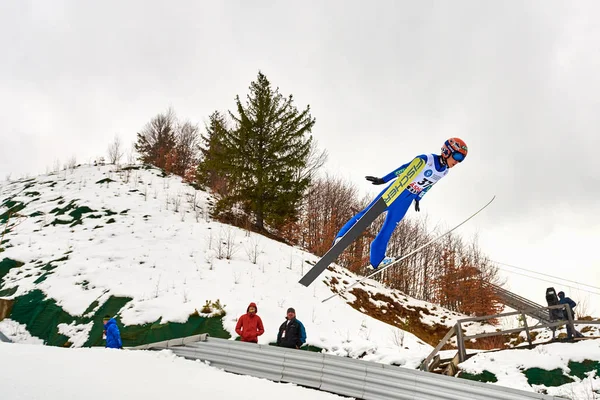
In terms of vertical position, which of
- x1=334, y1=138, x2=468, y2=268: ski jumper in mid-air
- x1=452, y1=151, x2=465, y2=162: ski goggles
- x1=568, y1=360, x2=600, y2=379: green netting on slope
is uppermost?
x1=452, y1=151, x2=465, y2=162: ski goggles

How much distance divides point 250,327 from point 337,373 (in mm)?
2417

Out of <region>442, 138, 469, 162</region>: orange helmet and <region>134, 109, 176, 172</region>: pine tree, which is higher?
<region>134, 109, 176, 172</region>: pine tree

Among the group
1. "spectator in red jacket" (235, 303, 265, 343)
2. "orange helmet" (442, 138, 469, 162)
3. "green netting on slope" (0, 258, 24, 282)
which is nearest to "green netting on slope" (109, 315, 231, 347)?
"spectator in red jacket" (235, 303, 265, 343)

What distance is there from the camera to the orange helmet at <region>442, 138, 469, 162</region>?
5.59m

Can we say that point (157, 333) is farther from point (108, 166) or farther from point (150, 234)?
point (108, 166)

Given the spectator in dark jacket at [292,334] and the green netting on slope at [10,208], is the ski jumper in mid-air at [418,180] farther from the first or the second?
the green netting on slope at [10,208]

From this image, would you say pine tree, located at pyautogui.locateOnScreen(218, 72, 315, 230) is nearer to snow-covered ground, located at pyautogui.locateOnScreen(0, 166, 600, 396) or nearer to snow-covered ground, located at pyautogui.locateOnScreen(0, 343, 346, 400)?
snow-covered ground, located at pyautogui.locateOnScreen(0, 166, 600, 396)

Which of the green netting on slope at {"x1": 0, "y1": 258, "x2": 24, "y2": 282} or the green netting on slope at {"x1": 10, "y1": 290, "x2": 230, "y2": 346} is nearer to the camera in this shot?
the green netting on slope at {"x1": 10, "y1": 290, "x2": 230, "y2": 346}

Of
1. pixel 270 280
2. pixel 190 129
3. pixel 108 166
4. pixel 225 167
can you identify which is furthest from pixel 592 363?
pixel 190 129

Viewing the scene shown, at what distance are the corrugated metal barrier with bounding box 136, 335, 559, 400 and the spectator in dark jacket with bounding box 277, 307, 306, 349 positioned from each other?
81 cm

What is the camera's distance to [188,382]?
183 inches

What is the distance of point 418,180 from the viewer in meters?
5.76

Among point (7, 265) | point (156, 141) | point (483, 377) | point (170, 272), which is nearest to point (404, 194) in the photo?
point (483, 377)

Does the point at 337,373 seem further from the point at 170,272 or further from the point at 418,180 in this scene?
the point at 170,272
